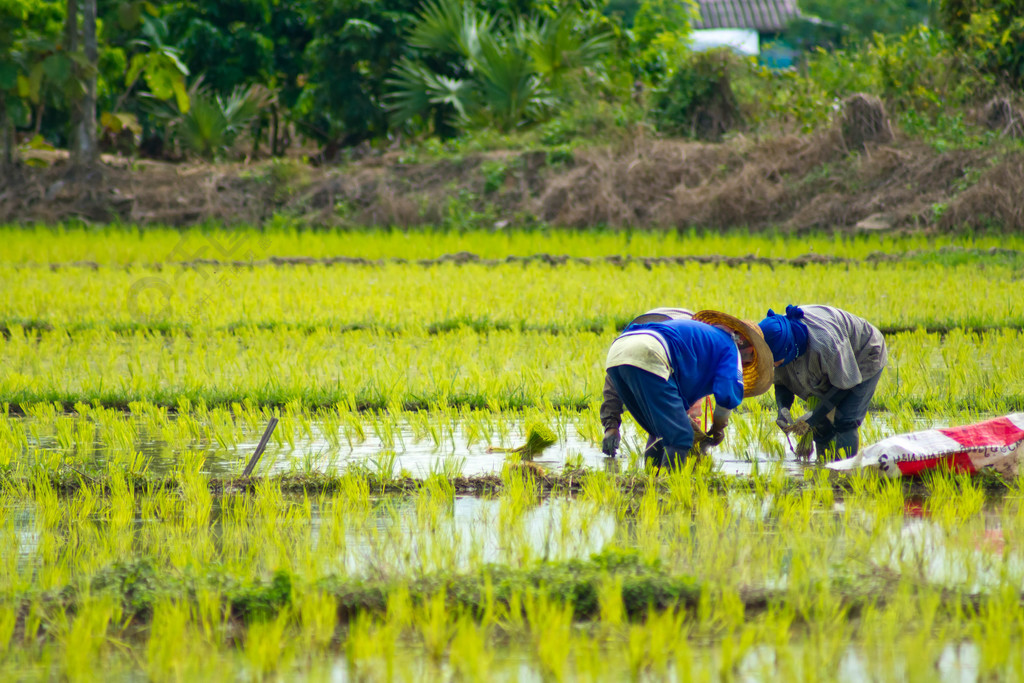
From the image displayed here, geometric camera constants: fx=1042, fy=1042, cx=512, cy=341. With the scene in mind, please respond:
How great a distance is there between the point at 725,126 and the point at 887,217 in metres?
3.88

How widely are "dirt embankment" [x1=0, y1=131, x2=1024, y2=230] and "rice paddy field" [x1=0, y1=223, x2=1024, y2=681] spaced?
221 inches

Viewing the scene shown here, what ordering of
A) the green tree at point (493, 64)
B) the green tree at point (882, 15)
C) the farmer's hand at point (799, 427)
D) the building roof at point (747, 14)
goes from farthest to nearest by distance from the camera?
the building roof at point (747, 14)
the green tree at point (882, 15)
the green tree at point (493, 64)
the farmer's hand at point (799, 427)

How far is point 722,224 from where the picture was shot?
1316 cm

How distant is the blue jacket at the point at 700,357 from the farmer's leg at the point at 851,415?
1.98ft

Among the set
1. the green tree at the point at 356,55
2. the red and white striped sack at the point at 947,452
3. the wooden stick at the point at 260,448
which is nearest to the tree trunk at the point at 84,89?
the green tree at the point at 356,55

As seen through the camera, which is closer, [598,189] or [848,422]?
[848,422]

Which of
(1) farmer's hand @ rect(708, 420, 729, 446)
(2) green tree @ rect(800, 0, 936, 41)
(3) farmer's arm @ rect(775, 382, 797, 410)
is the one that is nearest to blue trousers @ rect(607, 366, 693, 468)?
(1) farmer's hand @ rect(708, 420, 729, 446)

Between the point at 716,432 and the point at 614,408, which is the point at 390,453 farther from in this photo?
the point at 716,432

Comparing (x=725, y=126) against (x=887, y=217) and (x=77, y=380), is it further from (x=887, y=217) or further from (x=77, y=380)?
(x=77, y=380)

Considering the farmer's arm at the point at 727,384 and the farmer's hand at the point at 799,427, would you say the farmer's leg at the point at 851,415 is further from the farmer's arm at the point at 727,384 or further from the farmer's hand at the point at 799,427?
the farmer's arm at the point at 727,384

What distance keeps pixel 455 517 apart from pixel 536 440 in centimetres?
74

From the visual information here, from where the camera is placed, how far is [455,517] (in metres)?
3.16

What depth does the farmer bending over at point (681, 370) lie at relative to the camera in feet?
11.1

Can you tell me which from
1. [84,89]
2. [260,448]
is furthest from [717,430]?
[84,89]
